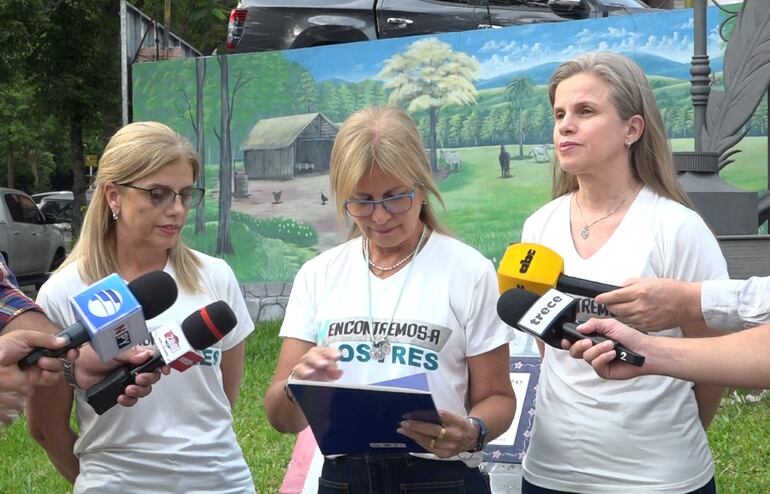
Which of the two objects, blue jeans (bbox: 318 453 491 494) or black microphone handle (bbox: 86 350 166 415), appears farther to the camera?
blue jeans (bbox: 318 453 491 494)

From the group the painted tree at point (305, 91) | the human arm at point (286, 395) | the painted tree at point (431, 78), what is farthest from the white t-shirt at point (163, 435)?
the painted tree at point (305, 91)

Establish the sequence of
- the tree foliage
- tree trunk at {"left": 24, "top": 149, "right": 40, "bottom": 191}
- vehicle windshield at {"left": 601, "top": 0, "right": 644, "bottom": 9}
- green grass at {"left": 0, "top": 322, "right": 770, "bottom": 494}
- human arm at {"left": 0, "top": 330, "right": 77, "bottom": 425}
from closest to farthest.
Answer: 1. human arm at {"left": 0, "top": 330, "right": 77, "bottom": 425}
2. green grass at {"left": 0, "top": 322, "right": 770, "bottom": 494}
3. vehicle windshield at {"left": 601, "top": 0, "right": 644, "bottom": 9}
4. the tree foliage
5. tree trunk at {"left": 24, "top": 149, "right": 40, "bottom": 191}

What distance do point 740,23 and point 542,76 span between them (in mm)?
2806

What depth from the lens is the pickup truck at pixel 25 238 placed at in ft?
58.0

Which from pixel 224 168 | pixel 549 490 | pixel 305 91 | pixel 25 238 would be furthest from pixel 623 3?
pixel 25 238

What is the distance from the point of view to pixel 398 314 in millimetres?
2840

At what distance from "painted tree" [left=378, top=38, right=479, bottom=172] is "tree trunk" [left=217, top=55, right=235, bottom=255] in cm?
195

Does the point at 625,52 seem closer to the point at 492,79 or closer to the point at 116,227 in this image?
the point at 492,79

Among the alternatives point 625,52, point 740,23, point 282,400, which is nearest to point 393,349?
point 282,400

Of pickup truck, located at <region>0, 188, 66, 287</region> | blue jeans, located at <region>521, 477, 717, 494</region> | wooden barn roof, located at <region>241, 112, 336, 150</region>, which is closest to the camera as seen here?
blue jeans, located at <region>521, 477, 717, 494</region>

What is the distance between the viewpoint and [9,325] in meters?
2.73

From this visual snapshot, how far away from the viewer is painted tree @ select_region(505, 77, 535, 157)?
369 inches

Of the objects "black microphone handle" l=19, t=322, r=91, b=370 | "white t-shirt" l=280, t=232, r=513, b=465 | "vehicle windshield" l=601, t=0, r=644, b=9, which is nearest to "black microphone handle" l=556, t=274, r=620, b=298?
"white t-shirt" l=280, t=232, r=513, b=465

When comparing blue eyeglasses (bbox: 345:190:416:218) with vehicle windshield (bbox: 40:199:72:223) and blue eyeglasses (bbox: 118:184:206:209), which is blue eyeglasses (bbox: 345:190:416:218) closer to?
blue eyeglasses (bbox: 118:184:206:209)
